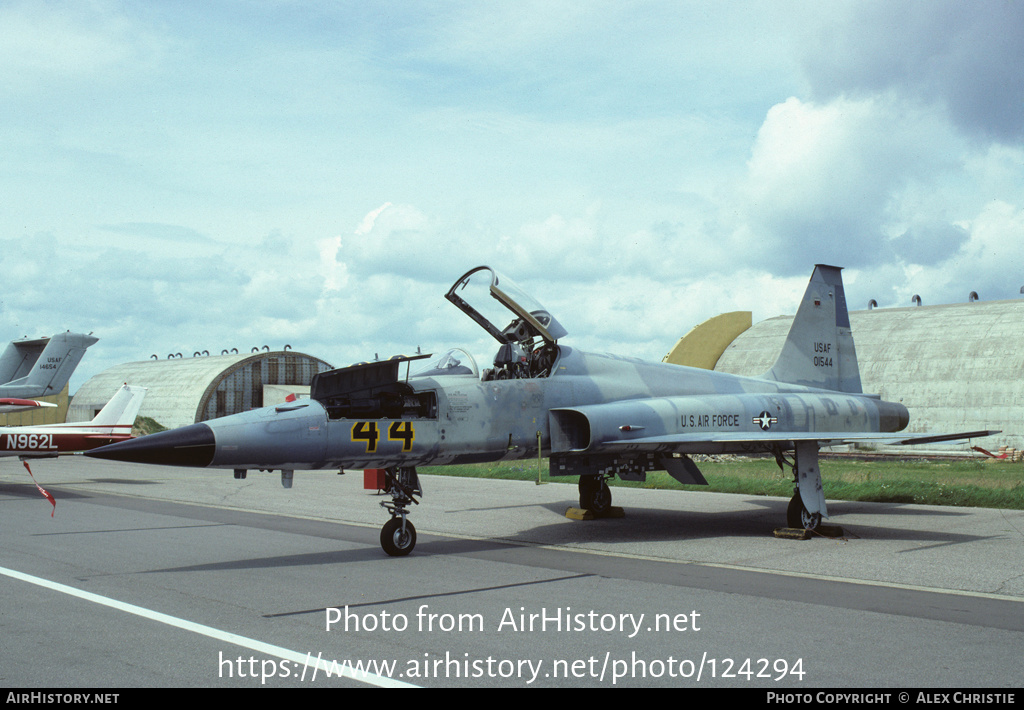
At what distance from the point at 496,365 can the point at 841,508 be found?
27.8ft

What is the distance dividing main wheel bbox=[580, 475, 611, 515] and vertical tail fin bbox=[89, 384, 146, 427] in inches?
660

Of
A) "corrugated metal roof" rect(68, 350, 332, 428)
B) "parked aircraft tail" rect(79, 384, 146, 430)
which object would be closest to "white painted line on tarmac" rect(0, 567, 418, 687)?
"parked aircraft tail" rect(79, 384, 146, 430)

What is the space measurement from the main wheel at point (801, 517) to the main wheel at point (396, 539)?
588 centimetres

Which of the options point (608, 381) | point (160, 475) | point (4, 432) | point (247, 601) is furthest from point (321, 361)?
point (247, 601)

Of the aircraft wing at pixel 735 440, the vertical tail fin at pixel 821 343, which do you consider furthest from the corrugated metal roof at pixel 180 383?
the aircraft wing at pixel 735 440

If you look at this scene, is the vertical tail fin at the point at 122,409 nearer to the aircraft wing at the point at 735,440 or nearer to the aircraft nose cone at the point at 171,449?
the aircraft nose cone at the point at 171,449

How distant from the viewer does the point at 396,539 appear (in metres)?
10.7

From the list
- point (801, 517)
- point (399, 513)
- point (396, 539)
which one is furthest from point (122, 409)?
point (801, 517)

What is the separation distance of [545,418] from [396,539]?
288cm

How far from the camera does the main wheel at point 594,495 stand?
49.1 feet

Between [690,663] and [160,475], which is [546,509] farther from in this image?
[160,475]

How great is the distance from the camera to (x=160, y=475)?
89.0ft

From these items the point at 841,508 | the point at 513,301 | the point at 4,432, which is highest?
the point at 513,301

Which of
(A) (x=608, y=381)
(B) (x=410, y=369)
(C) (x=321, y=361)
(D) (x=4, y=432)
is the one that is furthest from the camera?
(C) (x=321, y=361)
